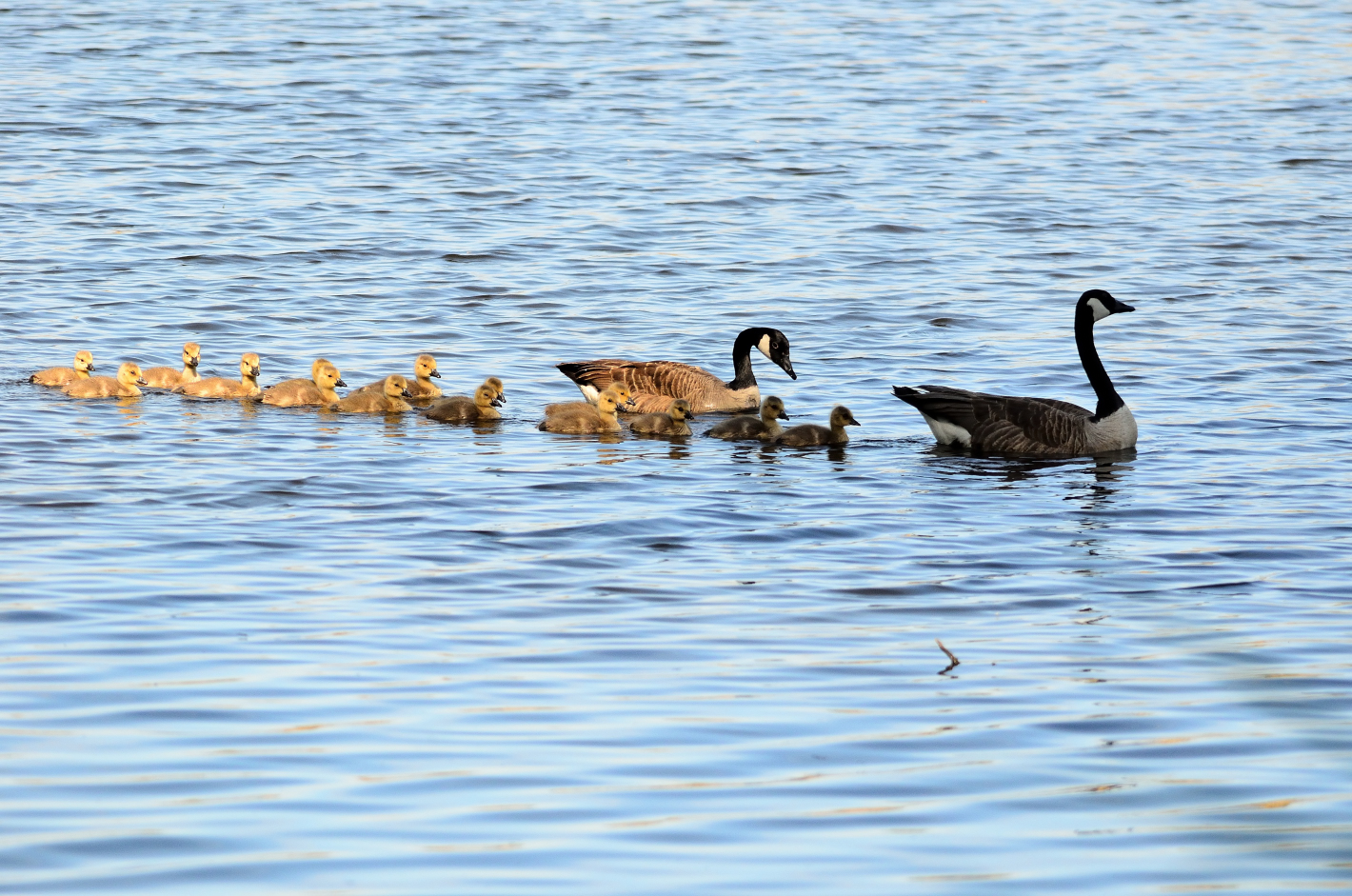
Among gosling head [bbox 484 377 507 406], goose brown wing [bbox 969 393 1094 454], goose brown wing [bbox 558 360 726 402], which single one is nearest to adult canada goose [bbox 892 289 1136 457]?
goose brown wing [bbox 969 393 1094 454]

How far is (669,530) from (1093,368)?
4.97 metres

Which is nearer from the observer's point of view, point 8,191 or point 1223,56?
point 8,191

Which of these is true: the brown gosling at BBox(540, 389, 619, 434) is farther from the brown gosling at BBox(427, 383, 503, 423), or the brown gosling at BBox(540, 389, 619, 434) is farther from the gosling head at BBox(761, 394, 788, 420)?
the gosling head at BBox(761, 394, 788, 420)

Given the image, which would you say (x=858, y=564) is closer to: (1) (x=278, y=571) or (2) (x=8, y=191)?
(1) (x=278, y=571)

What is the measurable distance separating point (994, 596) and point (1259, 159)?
21.2 meters

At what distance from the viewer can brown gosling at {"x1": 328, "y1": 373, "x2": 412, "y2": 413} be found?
14.8 m

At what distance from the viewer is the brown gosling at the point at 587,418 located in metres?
14.5

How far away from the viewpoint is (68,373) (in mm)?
15148

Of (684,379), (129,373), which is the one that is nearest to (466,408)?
(684,379)

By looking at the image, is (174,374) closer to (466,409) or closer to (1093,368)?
(466,409)

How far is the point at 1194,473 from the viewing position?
13531 mm

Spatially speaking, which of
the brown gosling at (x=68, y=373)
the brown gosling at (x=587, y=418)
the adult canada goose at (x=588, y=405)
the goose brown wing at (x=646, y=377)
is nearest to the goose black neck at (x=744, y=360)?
the goose brown wing at (x=646, y=377)

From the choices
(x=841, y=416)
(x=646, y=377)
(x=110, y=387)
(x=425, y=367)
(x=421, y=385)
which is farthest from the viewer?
(x=646, y=377)

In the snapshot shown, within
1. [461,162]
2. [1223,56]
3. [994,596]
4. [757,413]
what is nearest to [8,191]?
[461,162]
